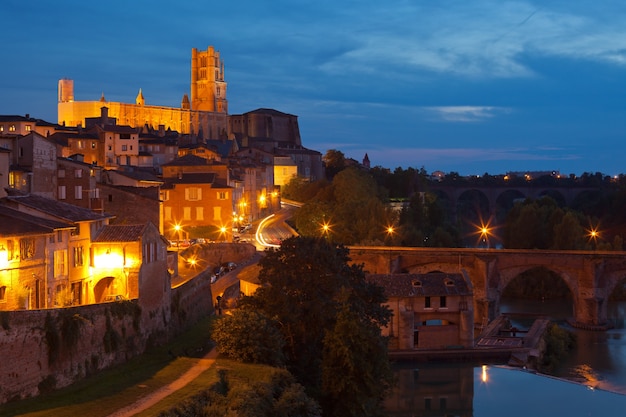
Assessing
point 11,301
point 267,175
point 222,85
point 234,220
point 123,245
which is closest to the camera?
point 11,301

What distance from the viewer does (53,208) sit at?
30000mm

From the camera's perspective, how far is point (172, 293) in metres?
31.9

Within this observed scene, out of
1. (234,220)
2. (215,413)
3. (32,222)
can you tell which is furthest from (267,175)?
(215,413)

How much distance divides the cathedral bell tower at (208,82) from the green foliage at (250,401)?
122m

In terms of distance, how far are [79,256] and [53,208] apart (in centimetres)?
224

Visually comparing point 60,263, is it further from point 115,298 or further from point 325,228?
point 325,228

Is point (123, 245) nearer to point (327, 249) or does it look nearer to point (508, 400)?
point (327, 249)

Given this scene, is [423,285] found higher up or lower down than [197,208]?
lower down

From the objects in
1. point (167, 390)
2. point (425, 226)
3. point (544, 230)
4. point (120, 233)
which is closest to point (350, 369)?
point (167, 390)

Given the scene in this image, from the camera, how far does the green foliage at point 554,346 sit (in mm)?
44156

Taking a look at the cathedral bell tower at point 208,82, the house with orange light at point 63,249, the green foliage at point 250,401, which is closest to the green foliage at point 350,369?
the green foliage at point 250,401

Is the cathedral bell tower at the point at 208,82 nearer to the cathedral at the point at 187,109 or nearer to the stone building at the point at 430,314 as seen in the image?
the cathedral at the point at 187,109

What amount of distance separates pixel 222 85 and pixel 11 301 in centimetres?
12433

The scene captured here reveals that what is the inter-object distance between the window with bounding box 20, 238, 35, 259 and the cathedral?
7536cm
